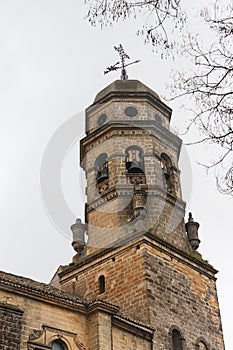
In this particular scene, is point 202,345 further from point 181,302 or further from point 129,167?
point 129,167

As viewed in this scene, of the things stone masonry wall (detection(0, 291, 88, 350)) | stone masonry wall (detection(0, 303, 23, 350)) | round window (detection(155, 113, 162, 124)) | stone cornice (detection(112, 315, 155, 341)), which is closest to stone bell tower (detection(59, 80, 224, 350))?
round window (detection(155, 113, 162, 124))

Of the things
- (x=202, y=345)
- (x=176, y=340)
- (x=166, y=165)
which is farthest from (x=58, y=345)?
(x=166, y=165)

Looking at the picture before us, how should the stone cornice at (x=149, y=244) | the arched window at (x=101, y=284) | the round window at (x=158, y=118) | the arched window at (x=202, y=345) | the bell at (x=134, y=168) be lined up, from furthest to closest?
the round window at (x=158, y=118) < the bell at (x=134, y=168) < the arched window at (x=101, y=284) < the stone cornice at (x=149, y=244) < the arched window at (x=202, y=345)

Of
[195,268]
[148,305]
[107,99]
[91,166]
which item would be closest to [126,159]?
[91,166]

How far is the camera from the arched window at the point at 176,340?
20728mm

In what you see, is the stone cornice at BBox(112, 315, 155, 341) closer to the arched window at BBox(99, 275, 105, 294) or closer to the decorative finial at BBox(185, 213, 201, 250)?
the arched window at BBox(99, 275, 105, 294)

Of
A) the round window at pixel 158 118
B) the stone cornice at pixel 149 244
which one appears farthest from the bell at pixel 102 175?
the round window at pixel 158 118

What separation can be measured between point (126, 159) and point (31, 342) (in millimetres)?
10192

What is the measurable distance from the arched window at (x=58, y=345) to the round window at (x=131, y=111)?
11696 mm

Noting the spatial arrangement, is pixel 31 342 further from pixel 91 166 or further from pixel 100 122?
pixel 100 122

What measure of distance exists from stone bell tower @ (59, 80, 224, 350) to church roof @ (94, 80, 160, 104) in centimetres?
5

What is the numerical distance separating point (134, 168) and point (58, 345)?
9153 mm

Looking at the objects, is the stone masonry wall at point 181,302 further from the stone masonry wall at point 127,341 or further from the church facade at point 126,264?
the stone masonry wall at point 127,341

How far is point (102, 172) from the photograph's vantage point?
25.1 metres
